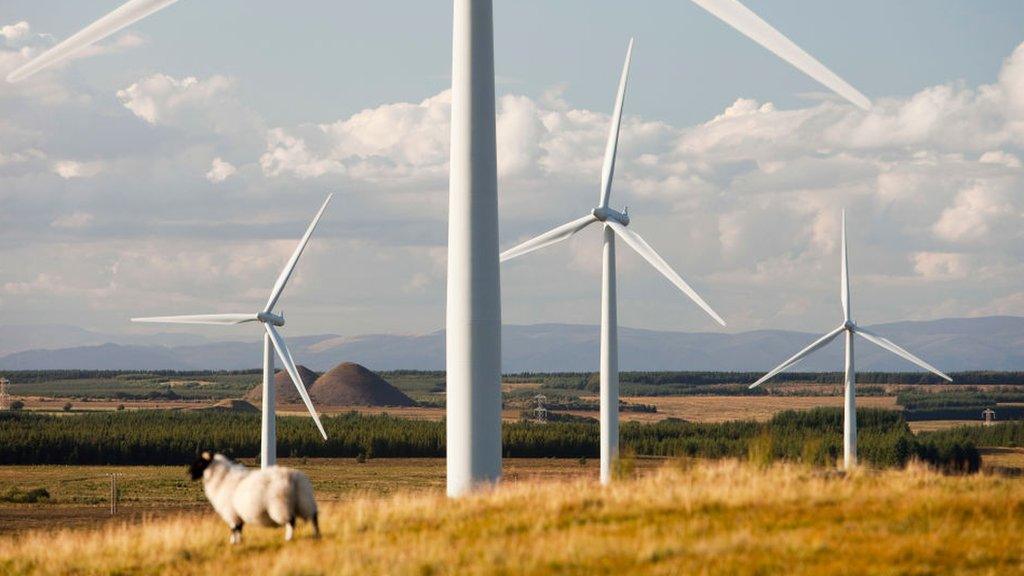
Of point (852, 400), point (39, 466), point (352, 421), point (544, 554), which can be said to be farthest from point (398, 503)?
point (352, 421)

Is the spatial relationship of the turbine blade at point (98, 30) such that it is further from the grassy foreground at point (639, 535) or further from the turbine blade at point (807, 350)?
the turbine blade at point (807, 350)

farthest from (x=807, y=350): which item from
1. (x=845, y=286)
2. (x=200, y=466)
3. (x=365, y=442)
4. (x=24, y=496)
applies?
(x=365, y=442)

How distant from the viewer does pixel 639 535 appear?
60.3 ft

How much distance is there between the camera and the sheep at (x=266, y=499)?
19969mm

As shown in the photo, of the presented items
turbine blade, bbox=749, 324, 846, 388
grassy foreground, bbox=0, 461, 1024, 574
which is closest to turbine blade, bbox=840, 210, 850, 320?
turbine blade, bbox=749, 324, 846, 388

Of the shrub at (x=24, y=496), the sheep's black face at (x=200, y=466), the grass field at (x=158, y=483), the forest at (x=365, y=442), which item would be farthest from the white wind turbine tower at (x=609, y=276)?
the forest at (x=365, y=442)

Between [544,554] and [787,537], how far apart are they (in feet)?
10.8

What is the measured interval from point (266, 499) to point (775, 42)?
38.3ft

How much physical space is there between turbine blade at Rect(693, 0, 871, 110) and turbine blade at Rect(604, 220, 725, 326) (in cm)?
1673

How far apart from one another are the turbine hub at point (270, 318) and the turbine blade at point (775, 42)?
4149 cm

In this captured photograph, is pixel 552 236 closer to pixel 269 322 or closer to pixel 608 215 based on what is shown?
pixel 608 215

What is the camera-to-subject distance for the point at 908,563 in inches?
648

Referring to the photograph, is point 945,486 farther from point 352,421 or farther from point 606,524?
point 352,421

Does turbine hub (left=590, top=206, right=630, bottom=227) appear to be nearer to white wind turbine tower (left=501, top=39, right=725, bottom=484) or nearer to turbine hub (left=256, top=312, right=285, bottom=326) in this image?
white wind turbine tower (left=501, top=39, right=725, bottom=484)
